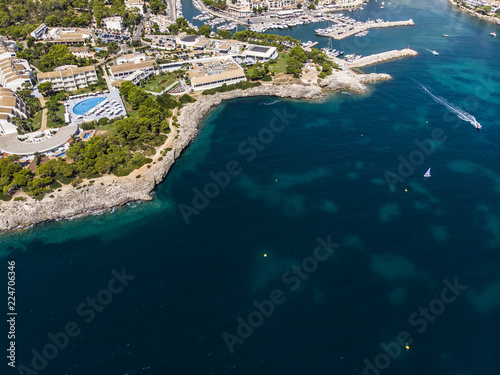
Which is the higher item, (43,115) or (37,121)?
(43,115)

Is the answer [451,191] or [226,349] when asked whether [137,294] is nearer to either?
[226,349]

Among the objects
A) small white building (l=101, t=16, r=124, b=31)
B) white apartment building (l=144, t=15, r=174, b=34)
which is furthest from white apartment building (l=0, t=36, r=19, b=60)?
white apartment building (l=144, t=15, r=174, b=34)

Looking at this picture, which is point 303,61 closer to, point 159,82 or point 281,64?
point 281,64

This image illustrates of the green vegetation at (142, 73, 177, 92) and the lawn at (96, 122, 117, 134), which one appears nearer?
the lawn at (96, 122, 117, 134)

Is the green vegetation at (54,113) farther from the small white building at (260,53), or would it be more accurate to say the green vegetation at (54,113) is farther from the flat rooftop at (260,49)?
the flat rooftop at (260,49)

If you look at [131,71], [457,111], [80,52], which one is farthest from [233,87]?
[457,111]

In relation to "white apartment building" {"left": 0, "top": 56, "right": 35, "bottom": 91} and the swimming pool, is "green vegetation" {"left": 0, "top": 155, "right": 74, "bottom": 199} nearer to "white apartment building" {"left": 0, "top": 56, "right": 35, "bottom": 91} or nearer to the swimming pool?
the swimming pool

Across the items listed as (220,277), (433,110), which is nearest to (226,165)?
(220,277)
